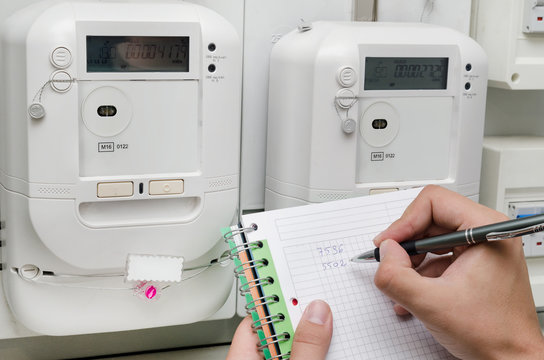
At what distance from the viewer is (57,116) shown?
72 cm

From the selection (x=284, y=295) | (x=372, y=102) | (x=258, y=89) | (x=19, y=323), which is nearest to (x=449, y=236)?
(x=284, y=295)

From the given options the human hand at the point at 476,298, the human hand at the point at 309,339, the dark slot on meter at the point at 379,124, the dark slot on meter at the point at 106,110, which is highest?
the dark slot on meter at the point at 106,110

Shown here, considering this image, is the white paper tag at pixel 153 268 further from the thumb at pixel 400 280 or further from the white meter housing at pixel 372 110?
the thumb at pixel 400 280

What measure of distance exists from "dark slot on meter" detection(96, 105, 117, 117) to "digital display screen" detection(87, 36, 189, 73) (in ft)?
0.13

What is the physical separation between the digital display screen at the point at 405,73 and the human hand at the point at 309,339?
31cm

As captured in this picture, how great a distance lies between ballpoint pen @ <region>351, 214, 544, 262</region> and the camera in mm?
567

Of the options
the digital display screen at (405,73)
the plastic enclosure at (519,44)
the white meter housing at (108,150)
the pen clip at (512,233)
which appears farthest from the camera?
the plastic enclosure at (519,44)

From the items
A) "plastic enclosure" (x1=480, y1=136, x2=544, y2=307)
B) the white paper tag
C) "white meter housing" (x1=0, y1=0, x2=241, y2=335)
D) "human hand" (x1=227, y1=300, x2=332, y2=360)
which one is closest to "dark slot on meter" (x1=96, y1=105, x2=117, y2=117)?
"white meter housing" (x1=0, y1=0, x2=241, y2=335)

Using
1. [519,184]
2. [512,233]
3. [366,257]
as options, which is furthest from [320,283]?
[519,184]

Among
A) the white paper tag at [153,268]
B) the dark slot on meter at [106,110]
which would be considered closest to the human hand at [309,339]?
the white paper tag at [153,268]

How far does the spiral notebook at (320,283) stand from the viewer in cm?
65

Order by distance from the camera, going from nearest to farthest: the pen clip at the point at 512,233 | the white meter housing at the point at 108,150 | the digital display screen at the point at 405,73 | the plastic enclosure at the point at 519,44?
the pen clip at the point at 512,233 < the white meter housing at the point at 108,150 < the digital display screen at the point at 405,73 < the plastic enclosure at the point at 519,44

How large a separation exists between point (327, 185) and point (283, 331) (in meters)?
0.24

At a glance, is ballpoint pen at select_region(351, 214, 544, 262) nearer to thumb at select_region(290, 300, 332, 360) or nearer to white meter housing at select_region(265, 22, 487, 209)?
thumb at select_region(290, 300, 332, 360)
